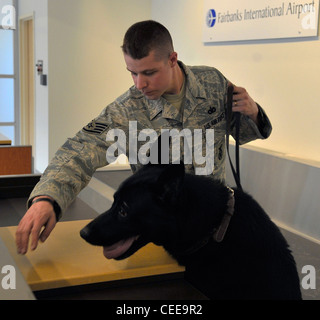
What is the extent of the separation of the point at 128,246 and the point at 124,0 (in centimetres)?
502

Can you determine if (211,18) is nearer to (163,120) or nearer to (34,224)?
(163,120)

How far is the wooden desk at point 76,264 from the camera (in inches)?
39.9

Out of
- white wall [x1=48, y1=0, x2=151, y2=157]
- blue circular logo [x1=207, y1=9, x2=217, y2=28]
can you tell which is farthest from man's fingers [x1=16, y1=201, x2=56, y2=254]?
white wall [x1=48, y1=0, x2=151, y2=157]

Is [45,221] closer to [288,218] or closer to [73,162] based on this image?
[73,162]

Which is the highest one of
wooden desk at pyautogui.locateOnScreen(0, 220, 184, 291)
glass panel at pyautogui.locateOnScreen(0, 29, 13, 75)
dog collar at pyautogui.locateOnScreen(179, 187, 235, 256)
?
glass panel at pyautogui.locateOnScreen(0, 29, 13, 75)

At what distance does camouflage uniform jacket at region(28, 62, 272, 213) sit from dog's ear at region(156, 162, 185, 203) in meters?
0.46

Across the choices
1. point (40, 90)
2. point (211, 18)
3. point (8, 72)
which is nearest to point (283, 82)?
point (211, 18)

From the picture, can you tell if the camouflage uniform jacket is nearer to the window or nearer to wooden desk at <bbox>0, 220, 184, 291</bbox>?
wooden desk at <bbox>0, 220, 184, 291</bbox>

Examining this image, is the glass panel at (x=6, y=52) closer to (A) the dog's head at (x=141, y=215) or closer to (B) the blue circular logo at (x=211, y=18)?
(B) the blue circular logo at (x=211, y=18)

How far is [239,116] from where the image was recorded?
65.2 inches

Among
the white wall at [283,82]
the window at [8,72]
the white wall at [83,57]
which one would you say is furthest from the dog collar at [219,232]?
the window at [8,72]

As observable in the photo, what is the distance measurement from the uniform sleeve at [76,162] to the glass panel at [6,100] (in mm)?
5734

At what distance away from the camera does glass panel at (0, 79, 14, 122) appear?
6914mm
